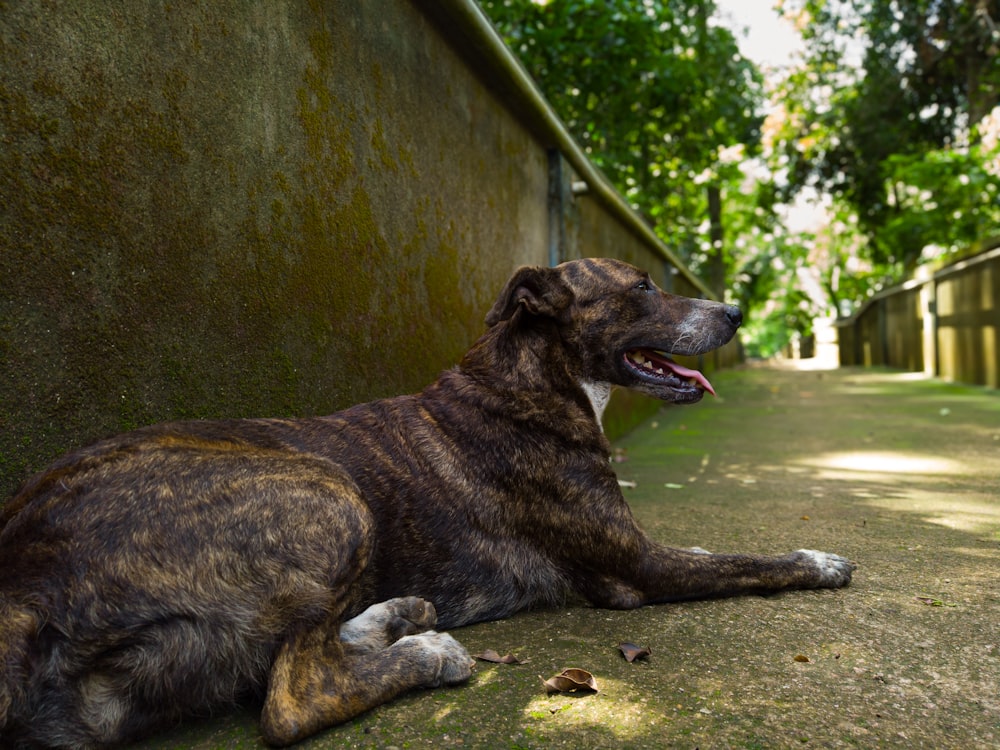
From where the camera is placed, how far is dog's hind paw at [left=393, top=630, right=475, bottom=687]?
8.27 feet

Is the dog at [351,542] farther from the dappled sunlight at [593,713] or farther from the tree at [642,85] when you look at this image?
the tree at [642,85]

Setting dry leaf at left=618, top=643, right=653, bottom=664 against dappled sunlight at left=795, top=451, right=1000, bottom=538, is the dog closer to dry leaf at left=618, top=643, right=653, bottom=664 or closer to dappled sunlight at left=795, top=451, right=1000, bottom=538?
dry leaf at left=618, top=643, right=653, bottom=664

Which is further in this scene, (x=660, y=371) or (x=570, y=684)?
(x=660, y=371)

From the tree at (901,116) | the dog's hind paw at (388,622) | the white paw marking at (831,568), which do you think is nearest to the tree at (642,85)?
the tree at (901,116)

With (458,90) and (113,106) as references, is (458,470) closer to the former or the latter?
(113,106)

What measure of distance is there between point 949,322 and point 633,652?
596 inches

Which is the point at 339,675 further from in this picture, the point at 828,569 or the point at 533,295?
the point at 828,569

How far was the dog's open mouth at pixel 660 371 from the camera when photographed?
380 cm

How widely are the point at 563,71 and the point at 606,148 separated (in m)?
3.77

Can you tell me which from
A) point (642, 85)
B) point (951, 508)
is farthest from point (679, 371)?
point (642, 85)

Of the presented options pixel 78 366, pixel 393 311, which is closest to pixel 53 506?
pixel 78 366

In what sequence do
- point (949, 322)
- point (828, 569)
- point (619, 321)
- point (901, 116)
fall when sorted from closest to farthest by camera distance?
1. point (828, 569)
2. point (619, 321)
3. point (949, 322)
4. point (901, 116)

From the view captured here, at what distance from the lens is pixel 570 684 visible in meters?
2.45

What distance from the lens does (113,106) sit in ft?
8.43
